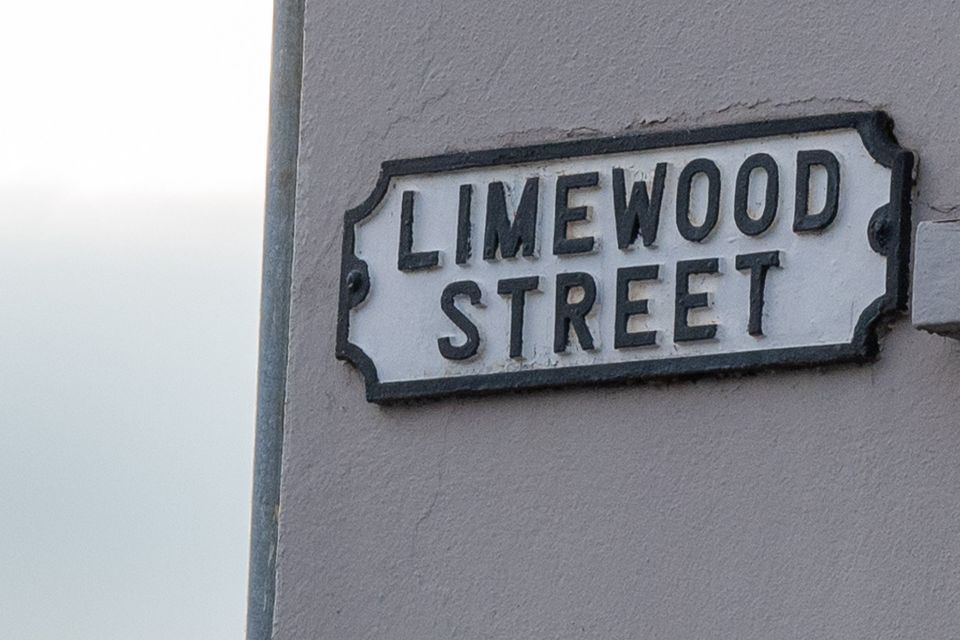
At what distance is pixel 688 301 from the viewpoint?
3.85 metres

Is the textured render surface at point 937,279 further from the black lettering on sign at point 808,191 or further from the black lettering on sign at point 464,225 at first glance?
the black lettering on sign at point 464,225

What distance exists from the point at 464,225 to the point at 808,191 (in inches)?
27.2

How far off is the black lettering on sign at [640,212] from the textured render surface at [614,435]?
132mm

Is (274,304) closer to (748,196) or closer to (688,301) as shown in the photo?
(688,301)

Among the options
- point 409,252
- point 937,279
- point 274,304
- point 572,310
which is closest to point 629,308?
point 572,310

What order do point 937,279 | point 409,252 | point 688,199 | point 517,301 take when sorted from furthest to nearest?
point 409,252
point 517,301
point 688,199
point 937,279

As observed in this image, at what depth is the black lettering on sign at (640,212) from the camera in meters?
3.91

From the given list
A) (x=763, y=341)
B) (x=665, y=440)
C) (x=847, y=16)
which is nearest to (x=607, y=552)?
(x=665, y=440)

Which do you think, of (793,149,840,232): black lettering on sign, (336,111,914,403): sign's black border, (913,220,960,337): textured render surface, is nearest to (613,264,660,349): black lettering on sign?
(336,111,914,403): sign's black border

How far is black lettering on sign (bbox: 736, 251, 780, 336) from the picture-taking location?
3770 millimetres

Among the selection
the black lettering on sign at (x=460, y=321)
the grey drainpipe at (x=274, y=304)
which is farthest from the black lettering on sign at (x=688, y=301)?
the grey drainpipe at (x=274, y=304)

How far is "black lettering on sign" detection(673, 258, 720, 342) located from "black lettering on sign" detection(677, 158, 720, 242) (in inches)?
2.0

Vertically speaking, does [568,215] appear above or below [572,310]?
above

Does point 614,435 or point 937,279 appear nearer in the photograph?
point 937,279
